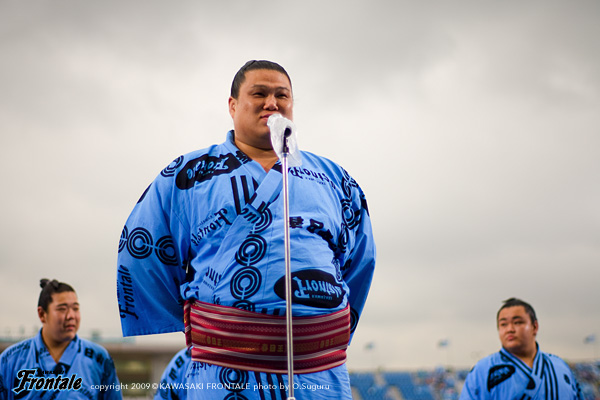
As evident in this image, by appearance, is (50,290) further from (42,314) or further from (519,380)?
(519,380)

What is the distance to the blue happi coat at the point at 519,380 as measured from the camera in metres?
5.27

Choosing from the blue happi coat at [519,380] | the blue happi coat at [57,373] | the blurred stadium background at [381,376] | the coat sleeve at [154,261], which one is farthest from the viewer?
the blurred stadium background at [381,376]

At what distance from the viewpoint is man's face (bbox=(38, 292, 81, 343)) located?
4.80 m

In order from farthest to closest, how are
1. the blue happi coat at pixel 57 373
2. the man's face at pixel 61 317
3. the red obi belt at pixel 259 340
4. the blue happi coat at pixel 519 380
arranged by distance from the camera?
the blue happi coat at pixel 519 380 < the man's face at pixel 61 317 < the blue happi coat at pixel 57 373 < the red obi belt at pixel 259 340

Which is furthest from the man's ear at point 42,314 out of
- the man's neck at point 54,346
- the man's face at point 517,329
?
the man's face at point 517,329

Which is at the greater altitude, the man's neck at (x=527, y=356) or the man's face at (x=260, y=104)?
the man's face at (x=260, y=104)

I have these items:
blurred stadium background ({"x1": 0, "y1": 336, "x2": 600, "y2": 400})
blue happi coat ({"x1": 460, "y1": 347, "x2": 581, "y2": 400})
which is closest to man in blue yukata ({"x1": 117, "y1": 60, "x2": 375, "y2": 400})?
blue happi coat ({"x1": 460, "y1": 347, "x2": 581, "y2": 400})

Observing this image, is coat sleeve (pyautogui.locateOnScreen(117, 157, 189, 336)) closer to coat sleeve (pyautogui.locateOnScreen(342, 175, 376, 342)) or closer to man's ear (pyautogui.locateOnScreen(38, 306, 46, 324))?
coat sleeve (pyautogui.locateOnScreen(342, 175, 376, 342))

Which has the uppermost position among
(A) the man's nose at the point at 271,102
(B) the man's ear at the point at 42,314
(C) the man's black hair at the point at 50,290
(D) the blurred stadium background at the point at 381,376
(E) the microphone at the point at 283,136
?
(D) the blurred stadium background at the point at 381,376

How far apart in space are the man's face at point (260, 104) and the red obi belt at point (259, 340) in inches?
27.5

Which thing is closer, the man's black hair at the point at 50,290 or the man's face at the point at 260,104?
the man's face at the point at 260,104

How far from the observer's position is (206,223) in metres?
2.21

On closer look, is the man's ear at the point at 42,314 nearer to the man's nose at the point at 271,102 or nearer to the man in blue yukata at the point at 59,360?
the man in blue yukata at the point at 59,360

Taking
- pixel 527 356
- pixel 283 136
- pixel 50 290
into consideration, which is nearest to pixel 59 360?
pixel 50 290
